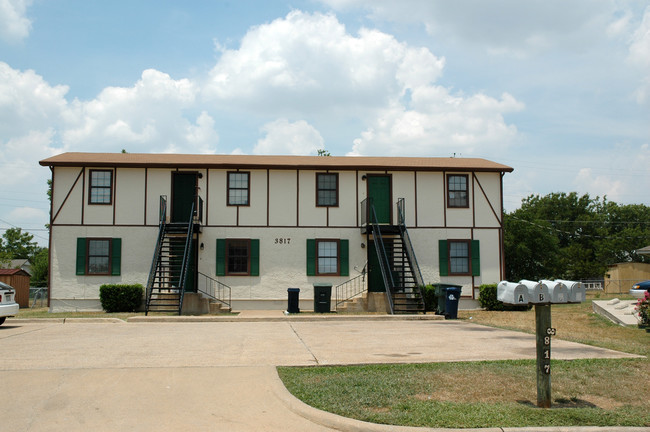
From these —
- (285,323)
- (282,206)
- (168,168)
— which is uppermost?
(168,168)

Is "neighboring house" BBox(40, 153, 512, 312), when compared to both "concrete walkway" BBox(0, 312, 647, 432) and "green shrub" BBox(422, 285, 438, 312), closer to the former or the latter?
"green shrub" BBox(422, 285, 438, 312)

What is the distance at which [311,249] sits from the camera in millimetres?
23016

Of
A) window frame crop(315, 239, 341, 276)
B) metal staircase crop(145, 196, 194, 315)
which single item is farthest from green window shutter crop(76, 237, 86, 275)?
window frame crop(315, 239, 341, 276)

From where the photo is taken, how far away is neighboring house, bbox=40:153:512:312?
74.0 feet

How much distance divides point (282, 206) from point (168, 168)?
480cm

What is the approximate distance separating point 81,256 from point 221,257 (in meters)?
5.39

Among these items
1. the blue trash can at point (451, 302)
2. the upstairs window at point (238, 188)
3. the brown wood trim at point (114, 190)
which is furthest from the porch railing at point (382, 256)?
the brown wood trim at point (114, 190)

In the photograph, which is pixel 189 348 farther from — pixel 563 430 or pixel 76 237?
pixel 76 237

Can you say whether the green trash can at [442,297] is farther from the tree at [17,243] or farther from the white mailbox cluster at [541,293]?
the tree at [17,243]

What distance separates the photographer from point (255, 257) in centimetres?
2283

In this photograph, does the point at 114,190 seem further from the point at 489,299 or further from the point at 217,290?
the point at 489,299

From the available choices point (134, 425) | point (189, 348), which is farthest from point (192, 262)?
point (134, 425)

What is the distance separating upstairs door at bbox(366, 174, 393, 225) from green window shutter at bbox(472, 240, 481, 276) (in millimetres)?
3602

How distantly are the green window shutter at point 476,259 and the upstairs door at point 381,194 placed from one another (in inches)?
142
